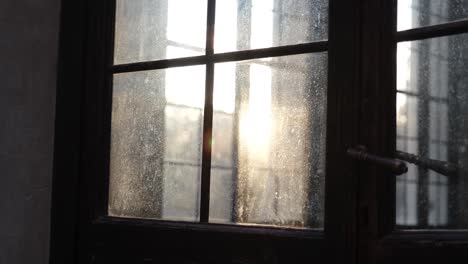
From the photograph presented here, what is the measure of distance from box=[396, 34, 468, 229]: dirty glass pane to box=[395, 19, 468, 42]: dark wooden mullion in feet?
0.03

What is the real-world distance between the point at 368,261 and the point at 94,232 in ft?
2.37

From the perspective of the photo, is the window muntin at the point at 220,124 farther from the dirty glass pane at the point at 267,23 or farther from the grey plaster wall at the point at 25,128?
the grey plaster wall at the point at 25,128

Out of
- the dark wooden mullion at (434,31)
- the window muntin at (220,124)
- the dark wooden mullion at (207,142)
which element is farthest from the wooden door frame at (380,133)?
the dark wooden mullion at (207,142)

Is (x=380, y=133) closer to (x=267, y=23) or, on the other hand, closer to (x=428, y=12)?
(x=428, y=12)

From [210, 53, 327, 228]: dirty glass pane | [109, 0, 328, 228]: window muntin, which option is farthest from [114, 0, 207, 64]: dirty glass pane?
[210, 53, 327, 228]: dirty glass pane

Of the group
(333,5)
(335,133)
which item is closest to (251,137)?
(335,133)

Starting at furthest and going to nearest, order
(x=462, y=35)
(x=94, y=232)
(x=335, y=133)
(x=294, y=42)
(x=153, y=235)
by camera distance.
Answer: (x=94, y=232)
(x=153, y=235)
(x=294, y=42)
(x=335, y=133)
(x=462, y=35)

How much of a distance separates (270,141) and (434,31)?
0.40 m

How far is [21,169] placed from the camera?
1669 millimetres

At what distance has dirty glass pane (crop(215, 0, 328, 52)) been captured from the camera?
4.41 feet

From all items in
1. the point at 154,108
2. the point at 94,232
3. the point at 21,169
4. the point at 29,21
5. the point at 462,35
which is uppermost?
the point at 29,21

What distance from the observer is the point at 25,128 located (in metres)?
1.68

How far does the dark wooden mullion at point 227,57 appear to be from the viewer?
52.6 inches

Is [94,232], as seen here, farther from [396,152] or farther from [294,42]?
[396,152]
